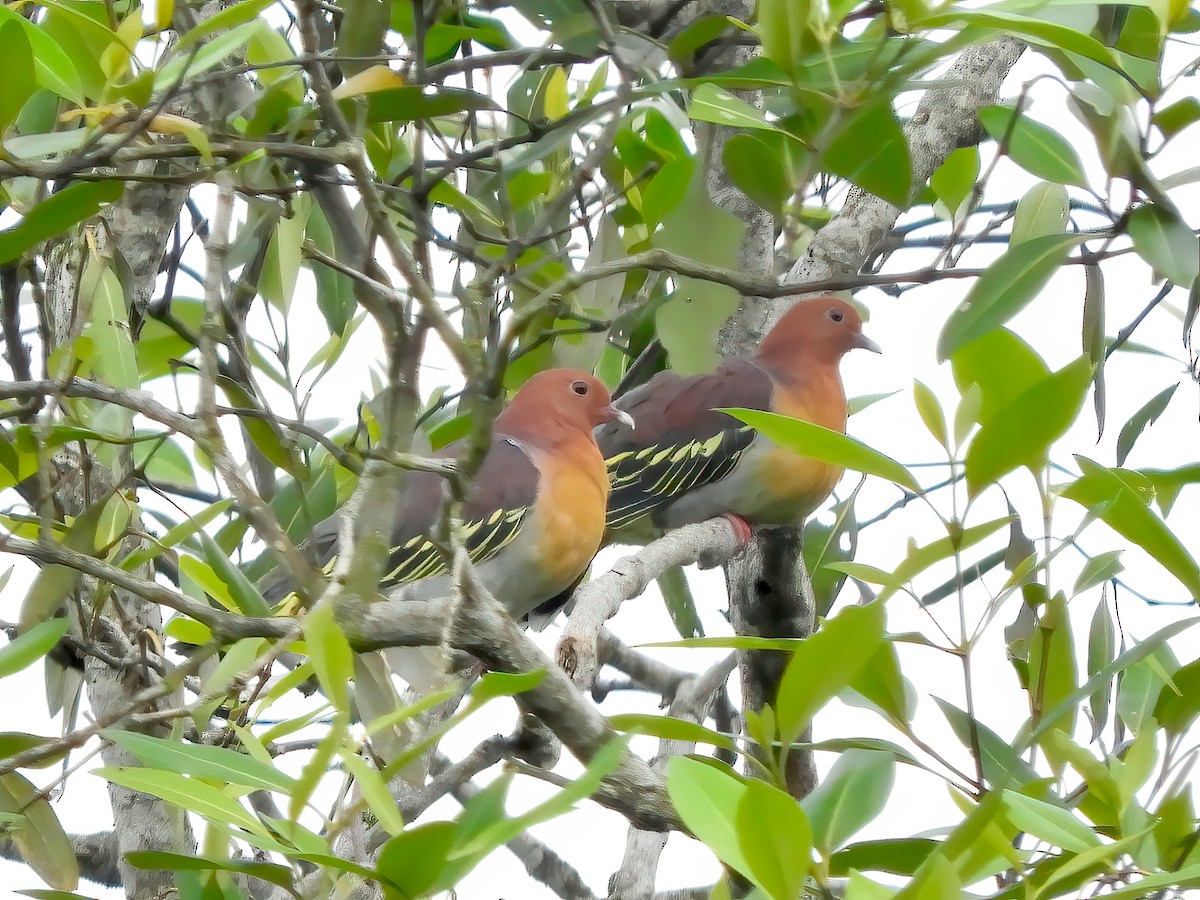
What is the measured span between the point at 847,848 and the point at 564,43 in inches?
26.6

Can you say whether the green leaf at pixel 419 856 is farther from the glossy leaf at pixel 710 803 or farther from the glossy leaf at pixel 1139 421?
the glossy leaf at pixel 1139 421

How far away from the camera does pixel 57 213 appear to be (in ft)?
3.36

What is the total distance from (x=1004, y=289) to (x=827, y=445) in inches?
8.5

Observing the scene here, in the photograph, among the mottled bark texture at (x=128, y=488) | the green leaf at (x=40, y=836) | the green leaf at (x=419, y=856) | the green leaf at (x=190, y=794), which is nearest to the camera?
the green leaf at (x=419, y=856)

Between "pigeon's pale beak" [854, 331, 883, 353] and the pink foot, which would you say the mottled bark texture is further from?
"pigeon's pale beak" [854, 331, 883, 353]

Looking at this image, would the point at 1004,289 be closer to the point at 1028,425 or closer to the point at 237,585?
the point at 1028,425

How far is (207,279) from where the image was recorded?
920mm

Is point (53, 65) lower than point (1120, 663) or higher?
higher

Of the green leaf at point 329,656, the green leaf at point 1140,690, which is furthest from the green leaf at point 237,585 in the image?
the green leaf at point 1140,690

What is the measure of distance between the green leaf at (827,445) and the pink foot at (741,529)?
1.65 meters

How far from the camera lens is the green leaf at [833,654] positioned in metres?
0.73

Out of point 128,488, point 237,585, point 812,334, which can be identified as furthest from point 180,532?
point 812,334

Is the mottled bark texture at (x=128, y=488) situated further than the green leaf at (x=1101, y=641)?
Yes

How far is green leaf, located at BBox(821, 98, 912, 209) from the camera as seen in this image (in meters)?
1.01
